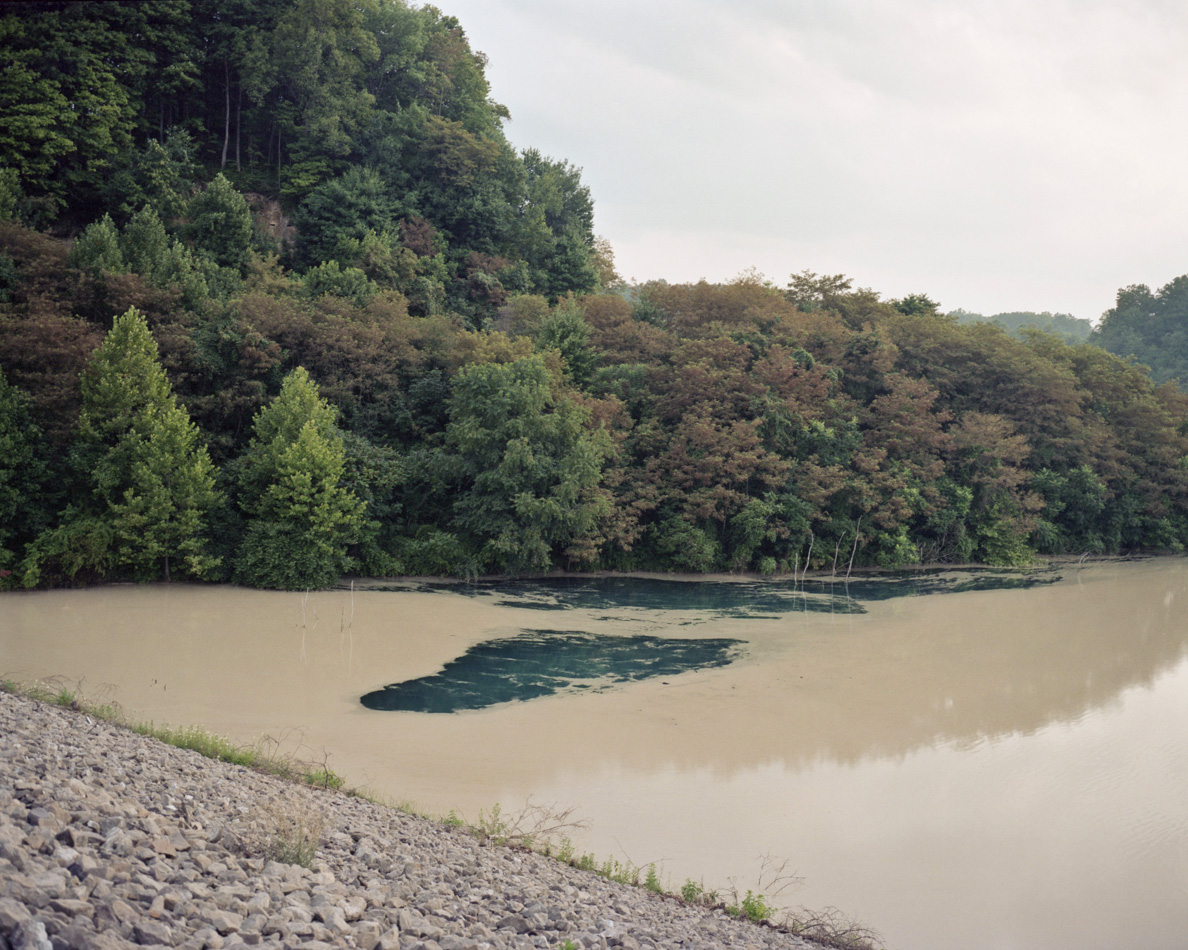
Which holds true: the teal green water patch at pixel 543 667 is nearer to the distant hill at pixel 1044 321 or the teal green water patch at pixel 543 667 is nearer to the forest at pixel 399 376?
the forest at pixel 399 376

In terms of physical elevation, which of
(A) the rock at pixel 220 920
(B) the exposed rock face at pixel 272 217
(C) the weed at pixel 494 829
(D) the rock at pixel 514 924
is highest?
(B) the exposed rock face at pixel 272 217

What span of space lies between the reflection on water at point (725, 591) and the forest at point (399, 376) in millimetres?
743

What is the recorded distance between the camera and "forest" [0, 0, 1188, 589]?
18.6 metres

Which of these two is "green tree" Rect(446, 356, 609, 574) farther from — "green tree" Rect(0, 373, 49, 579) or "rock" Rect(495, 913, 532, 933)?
"rock" Rect(495, 913, 532, 933)

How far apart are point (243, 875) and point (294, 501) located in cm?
1476

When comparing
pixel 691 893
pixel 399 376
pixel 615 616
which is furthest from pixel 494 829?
pixel 399 376

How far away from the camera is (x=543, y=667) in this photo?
49.2ft

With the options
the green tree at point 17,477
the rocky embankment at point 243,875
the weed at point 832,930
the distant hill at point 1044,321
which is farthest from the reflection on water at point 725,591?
the distant hill at point 1044,321

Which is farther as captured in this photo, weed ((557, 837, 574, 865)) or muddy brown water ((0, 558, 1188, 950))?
muddy brown water ((0, 558, 1188, 950))

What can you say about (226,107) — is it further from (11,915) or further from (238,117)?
(11,915)

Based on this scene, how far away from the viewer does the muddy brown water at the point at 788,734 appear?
26.6ft

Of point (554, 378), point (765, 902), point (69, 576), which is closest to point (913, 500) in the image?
point (554, 378)

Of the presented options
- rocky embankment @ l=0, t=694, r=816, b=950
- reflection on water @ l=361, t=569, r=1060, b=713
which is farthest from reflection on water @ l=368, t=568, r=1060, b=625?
rocky embankment @ l=0, t=694, r=816, b=950

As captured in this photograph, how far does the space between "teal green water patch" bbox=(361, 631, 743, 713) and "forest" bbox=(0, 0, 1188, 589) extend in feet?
14.9
